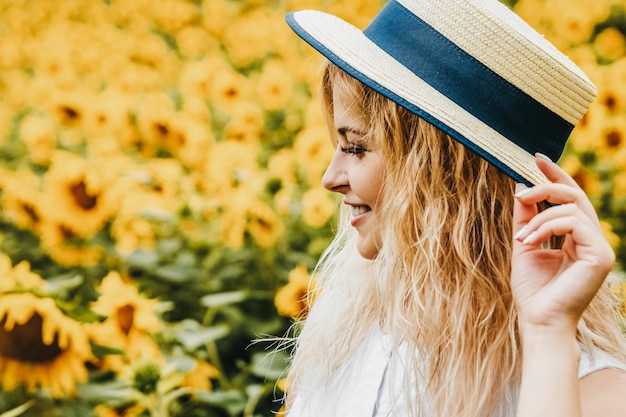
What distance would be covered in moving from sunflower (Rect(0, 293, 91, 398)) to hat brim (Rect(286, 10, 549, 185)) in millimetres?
767

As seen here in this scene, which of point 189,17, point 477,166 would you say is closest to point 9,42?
point 189,17

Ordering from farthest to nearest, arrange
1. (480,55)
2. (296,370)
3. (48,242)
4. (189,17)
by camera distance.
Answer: (189,17) < (48,242) < (296,370) < (480,55)

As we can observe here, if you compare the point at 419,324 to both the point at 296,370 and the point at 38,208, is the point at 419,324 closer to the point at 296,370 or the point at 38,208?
the point at 296,370

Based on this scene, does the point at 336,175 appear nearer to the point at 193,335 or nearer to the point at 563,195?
the point at 563,195

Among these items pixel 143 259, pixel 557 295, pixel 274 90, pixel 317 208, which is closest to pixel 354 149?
pixel 557 295

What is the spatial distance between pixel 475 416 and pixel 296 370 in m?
0.44

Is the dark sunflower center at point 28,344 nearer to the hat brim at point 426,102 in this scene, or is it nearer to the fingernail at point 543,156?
the hat brim at point 426,102

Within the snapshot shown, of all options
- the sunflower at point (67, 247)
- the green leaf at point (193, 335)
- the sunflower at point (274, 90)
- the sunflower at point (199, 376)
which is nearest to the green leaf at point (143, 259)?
the sunflower at point (67, 247)

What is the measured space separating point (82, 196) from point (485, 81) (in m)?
1.60

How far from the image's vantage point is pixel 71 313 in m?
1.55

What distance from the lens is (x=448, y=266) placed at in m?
1.15

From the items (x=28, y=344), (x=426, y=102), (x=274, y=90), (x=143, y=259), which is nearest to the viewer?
(x=426, y=102)

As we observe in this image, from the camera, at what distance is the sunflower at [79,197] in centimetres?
235

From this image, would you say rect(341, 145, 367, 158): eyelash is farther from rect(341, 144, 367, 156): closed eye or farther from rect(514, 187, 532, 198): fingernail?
rect(514, 187, 532, 198): fingernail
